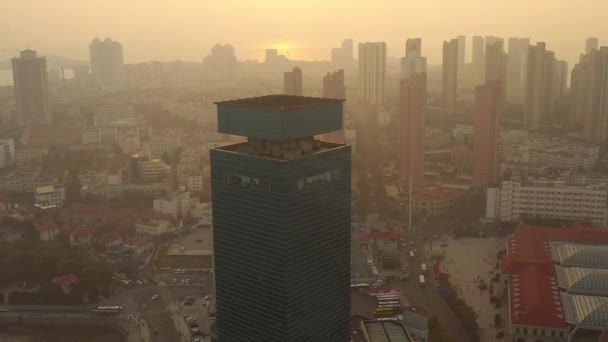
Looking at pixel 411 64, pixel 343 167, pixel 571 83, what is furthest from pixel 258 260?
pixel 571 83

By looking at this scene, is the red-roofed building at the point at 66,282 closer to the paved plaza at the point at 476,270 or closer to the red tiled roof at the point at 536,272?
the paved plaza at the point at 476,270

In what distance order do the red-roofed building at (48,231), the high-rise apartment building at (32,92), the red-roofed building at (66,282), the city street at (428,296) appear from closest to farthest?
the city street at (428,296) → the red-roofed building at (66,282) → the red-roofed building at (48,231) → the high-rise apartment building at (32,92)

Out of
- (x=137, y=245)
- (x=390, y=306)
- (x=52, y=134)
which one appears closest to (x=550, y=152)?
(x=390, y=306)

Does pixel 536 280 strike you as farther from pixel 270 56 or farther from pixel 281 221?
pixel 270 56

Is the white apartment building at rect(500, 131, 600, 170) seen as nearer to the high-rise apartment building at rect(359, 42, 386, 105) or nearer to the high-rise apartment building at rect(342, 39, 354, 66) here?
the high-rise apartment building at rect(359, 42, 386, 105)

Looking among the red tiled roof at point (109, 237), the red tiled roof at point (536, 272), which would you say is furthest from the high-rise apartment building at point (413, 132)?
the red tiled roof at point (109, 237)

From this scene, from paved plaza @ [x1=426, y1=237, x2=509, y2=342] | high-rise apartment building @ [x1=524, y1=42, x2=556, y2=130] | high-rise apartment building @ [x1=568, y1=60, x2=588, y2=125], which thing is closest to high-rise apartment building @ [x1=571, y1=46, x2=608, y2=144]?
high-rise apartment building @ [x1=568, y1=60, x2=588, y2=125]
